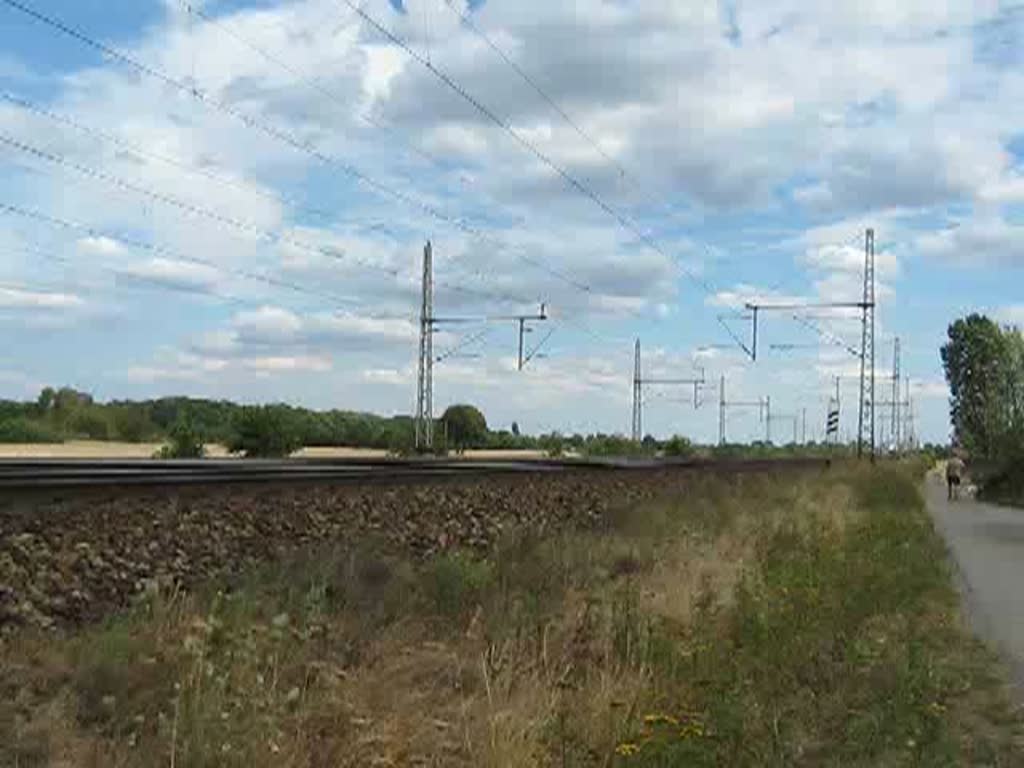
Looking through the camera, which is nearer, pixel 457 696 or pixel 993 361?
pixel 457 696

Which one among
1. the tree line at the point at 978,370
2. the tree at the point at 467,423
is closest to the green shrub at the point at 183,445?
the tree at the point at 467,423

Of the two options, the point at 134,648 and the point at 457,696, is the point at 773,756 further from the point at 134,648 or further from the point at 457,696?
the point at 134,648

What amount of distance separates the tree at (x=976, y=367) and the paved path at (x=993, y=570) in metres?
83.2

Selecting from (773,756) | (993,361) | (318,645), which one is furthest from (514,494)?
(993,361)

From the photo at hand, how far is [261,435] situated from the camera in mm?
57312

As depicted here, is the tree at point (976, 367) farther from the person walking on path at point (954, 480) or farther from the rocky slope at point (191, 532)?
the rocky slope at point (191, 532)

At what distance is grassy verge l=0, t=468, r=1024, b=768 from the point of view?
725cm

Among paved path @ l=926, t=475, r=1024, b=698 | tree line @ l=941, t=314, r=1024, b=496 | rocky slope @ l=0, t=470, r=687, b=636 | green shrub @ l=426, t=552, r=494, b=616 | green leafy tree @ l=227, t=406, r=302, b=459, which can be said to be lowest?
paved path @ l=926, t=475, r=1024, b=698

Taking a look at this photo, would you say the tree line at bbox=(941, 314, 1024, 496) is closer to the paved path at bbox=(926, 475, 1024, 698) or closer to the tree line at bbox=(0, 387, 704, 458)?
the tree line at bbox=(0, 387, 704, 458)

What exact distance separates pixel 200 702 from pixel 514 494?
1863 cm

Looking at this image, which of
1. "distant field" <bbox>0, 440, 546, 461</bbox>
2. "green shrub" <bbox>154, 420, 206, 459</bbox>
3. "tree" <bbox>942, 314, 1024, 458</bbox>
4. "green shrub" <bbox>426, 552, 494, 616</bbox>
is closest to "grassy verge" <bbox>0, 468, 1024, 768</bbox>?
"green shrub" <bbox>426, 552, 494, 616</bbox>

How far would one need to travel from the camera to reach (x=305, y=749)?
7.18 m

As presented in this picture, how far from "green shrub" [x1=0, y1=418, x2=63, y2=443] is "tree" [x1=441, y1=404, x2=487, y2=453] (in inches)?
1582

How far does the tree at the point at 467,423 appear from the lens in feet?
351
